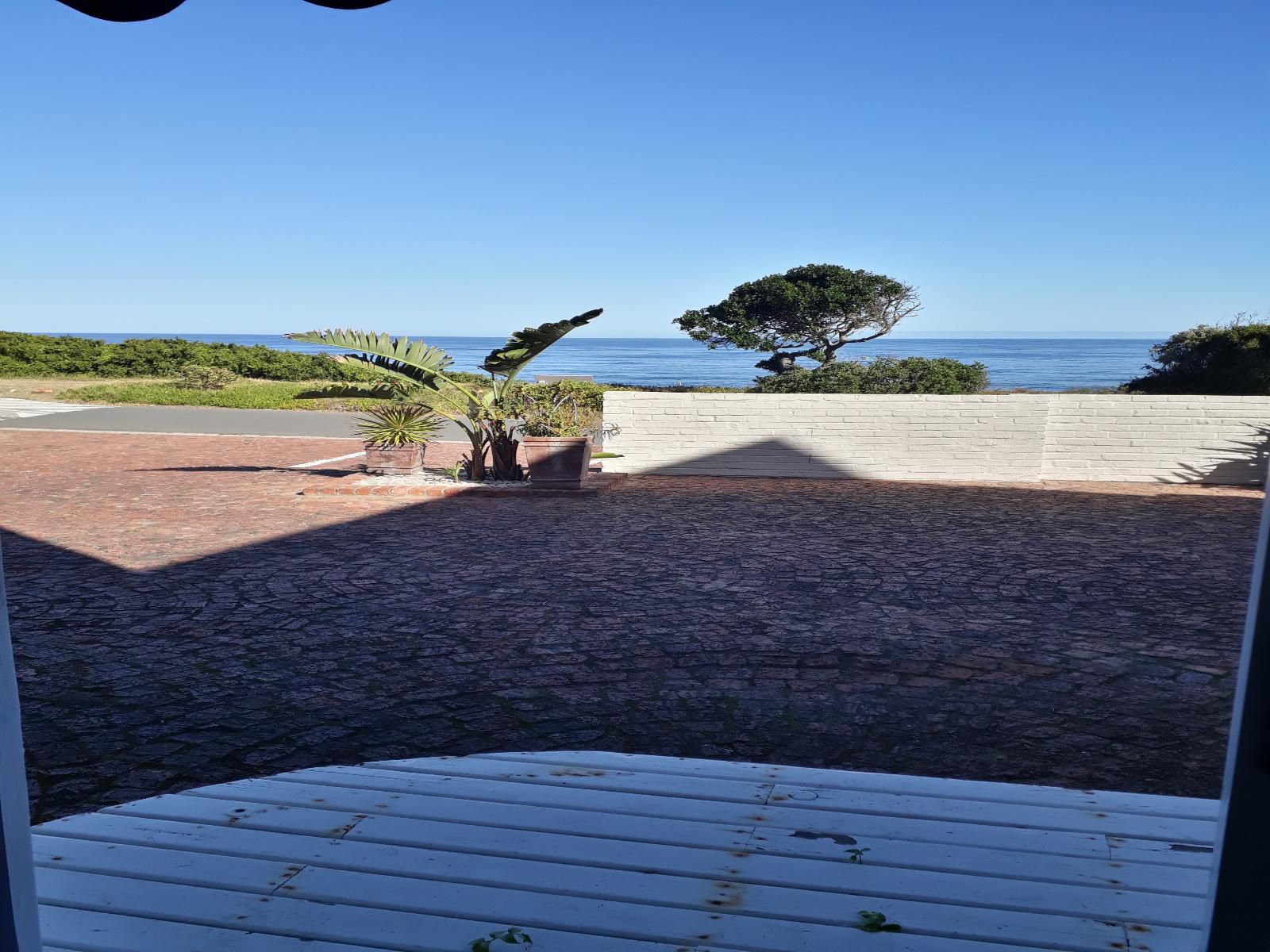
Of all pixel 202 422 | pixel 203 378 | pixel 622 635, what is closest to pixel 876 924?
pixel 622 635

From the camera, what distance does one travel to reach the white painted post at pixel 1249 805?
93 cm

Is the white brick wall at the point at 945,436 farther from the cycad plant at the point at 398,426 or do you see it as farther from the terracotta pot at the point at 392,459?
the terracotta pot at the point at 392,459

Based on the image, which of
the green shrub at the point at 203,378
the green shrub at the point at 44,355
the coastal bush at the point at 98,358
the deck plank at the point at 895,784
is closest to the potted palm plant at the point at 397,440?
the deck plank at the point at 895,784

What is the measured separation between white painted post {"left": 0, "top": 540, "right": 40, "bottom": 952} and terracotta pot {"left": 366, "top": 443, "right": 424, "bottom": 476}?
10.4 metres

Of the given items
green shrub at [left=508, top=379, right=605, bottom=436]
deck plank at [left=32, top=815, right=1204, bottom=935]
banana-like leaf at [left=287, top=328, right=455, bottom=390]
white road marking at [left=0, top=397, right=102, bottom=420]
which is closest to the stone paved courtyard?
green shrub at [left=508, top=379, right=605, bottom=436]

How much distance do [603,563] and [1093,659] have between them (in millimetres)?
3585

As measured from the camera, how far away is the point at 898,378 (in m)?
20.3

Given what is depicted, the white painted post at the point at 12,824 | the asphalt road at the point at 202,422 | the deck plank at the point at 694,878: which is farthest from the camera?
the asphalt road at the point at 202,422

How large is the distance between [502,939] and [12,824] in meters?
0.98

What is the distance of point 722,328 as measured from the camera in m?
28.7

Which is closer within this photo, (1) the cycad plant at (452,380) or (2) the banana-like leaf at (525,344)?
(2) the banana-like leaf at (525,344)

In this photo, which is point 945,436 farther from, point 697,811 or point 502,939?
point 502,939

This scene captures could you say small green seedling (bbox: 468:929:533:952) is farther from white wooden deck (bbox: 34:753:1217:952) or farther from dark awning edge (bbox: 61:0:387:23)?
dark awning edge (bbox: 61:0:387:23)

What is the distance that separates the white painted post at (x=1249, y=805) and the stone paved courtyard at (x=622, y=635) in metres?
2.74
